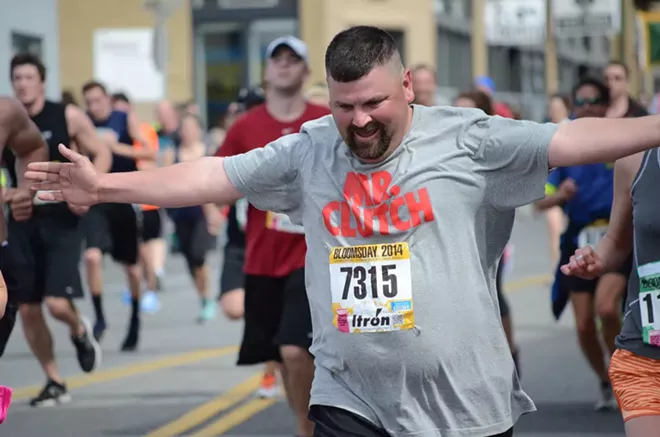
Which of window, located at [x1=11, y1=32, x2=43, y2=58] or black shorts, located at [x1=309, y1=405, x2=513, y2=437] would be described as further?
window, located at [x1=11, y1=32, x2=43, y2=58]

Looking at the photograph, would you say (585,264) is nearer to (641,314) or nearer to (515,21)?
(641,314)

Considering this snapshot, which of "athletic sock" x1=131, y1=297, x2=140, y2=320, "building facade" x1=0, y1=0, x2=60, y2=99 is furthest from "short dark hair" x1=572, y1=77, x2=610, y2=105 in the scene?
"building facade" x1=0, y1=0, x2=60, y2=99

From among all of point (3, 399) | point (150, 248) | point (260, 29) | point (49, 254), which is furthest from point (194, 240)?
point (260, 29)

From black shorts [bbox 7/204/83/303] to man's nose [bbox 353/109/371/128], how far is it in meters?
5.41

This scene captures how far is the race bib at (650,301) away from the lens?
5113 millimetres

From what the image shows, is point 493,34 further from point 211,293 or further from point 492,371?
point 492,371

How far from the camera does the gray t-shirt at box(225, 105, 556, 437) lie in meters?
4.42

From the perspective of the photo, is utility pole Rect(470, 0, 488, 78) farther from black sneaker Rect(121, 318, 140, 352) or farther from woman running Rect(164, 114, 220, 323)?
black sneaker Rect(121, 318, 140, 352)

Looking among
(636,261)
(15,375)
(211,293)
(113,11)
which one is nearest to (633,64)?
(113,11)

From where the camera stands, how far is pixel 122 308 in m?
15.4

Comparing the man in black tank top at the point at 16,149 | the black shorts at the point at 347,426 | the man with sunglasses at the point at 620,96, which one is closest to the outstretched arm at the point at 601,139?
the black shorts at the point at 347,426

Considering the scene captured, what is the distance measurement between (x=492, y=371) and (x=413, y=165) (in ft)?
2.13

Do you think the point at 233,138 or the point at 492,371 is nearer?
the point at 492,371

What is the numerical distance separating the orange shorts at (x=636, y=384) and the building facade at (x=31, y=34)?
620 inches
